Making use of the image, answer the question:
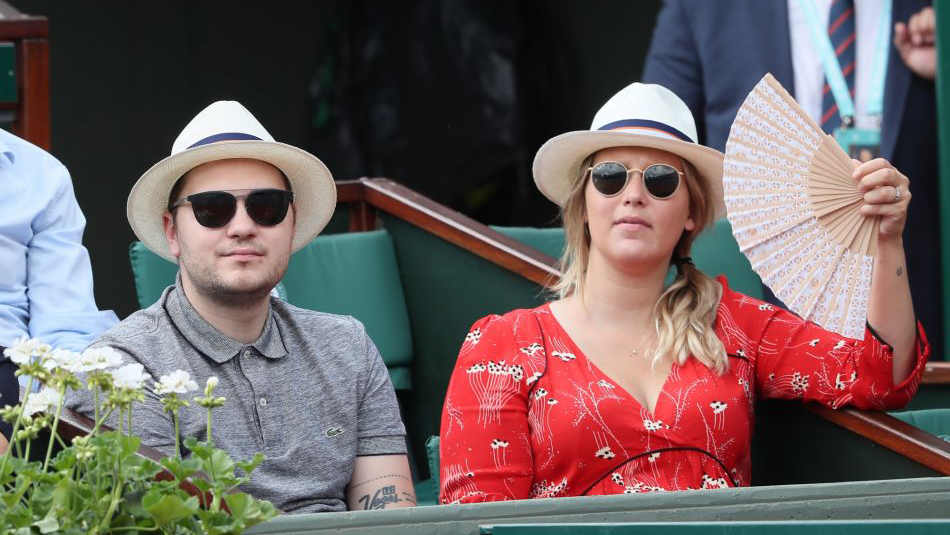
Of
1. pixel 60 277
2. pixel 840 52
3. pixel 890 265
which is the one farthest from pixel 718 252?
pixel 60 277

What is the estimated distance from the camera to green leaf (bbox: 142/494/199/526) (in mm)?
1400

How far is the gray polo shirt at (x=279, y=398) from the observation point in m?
2.69

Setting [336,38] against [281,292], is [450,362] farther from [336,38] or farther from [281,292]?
[336,38]

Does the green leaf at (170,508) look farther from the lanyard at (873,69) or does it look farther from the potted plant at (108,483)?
the lanyard at (873,69)

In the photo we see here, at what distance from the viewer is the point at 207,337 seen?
2.79 metres

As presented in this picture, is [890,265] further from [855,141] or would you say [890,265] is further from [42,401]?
[42,401]

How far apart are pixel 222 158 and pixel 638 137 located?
0.84 metres

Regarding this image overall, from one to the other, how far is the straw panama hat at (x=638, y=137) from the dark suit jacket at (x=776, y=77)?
1.26 meters

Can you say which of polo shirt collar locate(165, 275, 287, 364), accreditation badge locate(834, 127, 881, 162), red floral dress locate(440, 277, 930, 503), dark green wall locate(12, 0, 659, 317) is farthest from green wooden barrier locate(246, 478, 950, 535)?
dark green wall locate(12, 0, 659, 317)

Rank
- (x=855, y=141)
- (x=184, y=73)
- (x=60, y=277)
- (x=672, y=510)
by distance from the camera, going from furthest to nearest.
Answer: (x=184, y=73), (x=855, y=141), (x=60, y=277), (x=672, y=510)

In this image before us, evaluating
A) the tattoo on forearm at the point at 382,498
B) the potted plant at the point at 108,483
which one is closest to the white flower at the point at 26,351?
the potted plant at the point at 108,483

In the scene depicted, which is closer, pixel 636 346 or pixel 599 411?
pixel 599 411

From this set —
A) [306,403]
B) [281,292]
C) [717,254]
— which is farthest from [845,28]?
[306,403]

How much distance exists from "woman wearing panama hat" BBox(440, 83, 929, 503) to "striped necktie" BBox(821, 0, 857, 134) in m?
1.21
